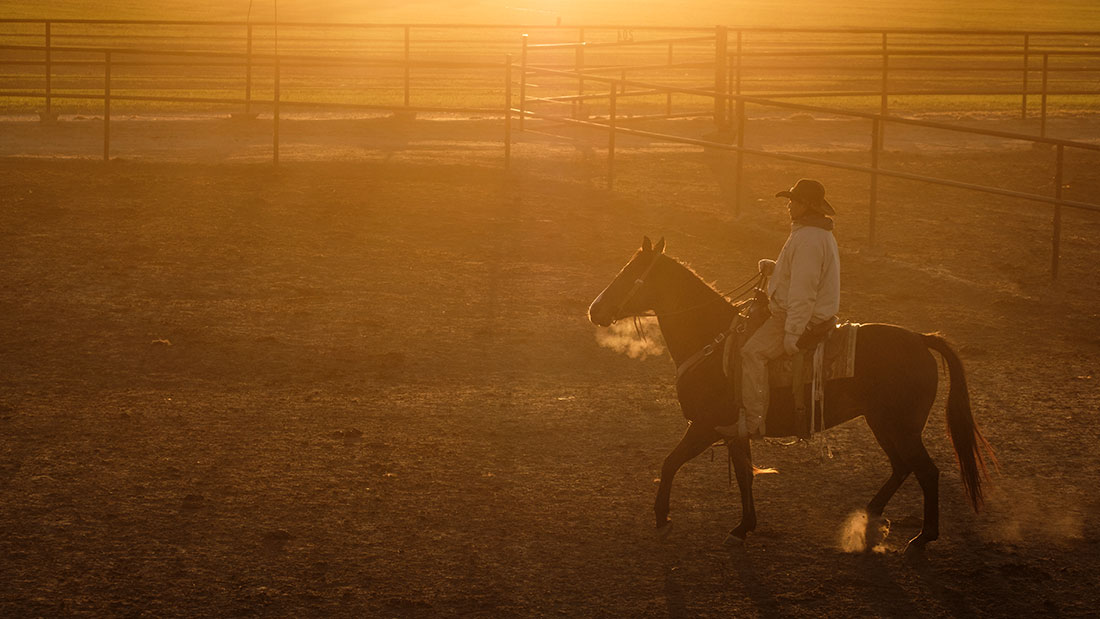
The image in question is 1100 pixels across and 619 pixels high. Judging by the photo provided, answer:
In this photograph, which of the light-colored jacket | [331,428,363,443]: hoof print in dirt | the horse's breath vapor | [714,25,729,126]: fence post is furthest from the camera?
[714,25,729,126]: fence post

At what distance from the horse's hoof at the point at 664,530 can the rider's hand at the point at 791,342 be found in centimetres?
105

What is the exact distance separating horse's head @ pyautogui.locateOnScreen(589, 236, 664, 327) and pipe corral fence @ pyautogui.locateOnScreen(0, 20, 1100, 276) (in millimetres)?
6371

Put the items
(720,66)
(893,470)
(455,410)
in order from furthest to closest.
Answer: (720,66) < (455,410) < (893,470)

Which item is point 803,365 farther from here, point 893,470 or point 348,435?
point 348,435

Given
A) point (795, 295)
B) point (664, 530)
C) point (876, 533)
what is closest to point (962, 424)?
point (876, 533)

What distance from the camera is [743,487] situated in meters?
6.13

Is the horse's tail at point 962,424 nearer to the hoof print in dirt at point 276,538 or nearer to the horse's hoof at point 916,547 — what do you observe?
the horse's hoof at point 916,547

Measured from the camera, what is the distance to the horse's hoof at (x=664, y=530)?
241 inches

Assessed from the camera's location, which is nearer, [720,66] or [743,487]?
[743,487]

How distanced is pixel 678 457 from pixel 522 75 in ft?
44.1

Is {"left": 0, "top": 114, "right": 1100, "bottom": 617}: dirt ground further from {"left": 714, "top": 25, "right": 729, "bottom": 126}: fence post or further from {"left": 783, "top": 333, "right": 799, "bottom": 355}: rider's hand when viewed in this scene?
{"left": 714, "top": 25, "right": 729, "bottom": 126}: fence post

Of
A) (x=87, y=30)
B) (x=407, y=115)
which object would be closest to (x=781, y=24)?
(x=87, y=30)

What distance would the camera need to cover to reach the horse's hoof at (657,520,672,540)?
6129 millimetres

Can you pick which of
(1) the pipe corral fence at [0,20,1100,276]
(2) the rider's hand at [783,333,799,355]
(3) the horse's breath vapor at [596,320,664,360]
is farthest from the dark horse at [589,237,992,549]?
(1) the pipe corral fence at [0,20,1100,276]
